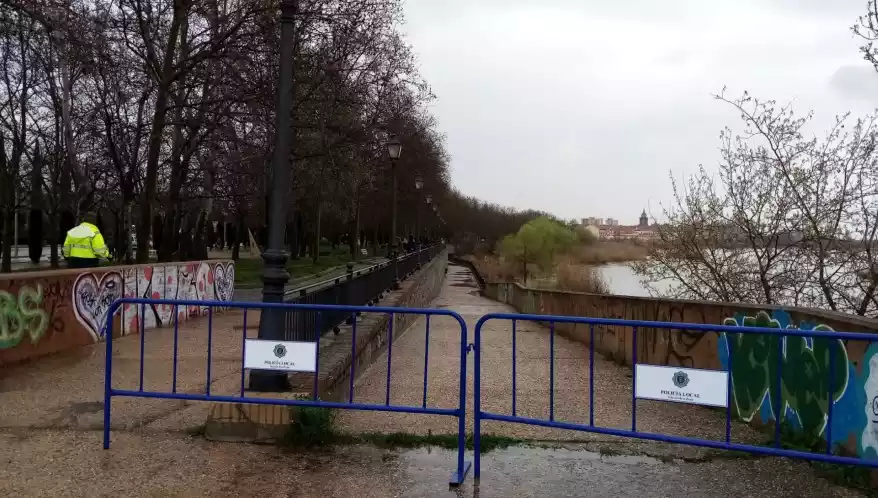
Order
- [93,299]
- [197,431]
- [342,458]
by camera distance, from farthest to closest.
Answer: [93,299] → [197,431] → [342,458]

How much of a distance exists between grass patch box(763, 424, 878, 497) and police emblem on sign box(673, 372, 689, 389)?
121 centimetres

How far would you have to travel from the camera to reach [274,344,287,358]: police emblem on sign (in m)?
5.09

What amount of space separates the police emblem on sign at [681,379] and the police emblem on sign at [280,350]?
267 cm

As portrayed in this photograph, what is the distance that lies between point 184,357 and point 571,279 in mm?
28131

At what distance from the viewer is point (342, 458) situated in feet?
16.4

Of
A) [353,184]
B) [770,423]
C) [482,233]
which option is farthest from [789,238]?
[482,233]

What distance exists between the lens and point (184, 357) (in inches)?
353

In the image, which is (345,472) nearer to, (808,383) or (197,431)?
(197,431)

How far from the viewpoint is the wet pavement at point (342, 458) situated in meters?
4.43

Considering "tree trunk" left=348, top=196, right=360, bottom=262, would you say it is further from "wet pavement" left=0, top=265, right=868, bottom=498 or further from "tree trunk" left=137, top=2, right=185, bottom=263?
"wet pavement" left=0, top=265, right=868, bottom=498

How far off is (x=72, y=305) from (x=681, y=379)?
7948 millimetres

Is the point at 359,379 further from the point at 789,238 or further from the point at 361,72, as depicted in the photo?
the point at 361,72

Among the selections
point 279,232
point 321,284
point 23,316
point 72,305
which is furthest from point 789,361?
point 72,305

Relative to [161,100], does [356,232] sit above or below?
below
